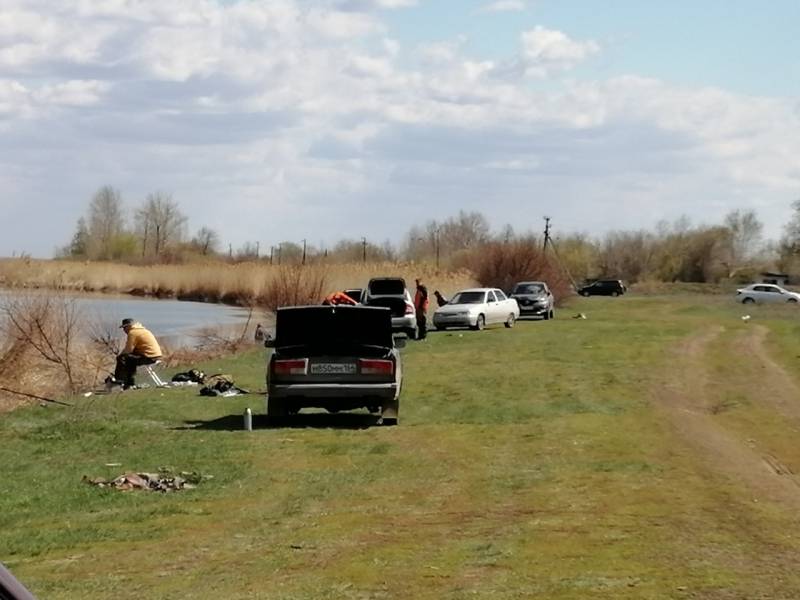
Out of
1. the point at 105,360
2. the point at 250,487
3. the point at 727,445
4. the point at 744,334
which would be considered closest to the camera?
the point at 250,487

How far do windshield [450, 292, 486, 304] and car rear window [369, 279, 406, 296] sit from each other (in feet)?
16.3

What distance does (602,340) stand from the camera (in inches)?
1506

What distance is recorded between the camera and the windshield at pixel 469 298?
152ft

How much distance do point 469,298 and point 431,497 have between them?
34126 mm

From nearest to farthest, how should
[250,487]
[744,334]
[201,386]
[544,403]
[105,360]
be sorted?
[250,487] < [544,403] < [201,386] < [105,360] < [744,334]

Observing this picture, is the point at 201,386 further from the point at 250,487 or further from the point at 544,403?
the point at 250,487

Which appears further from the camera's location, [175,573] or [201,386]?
[201,386]

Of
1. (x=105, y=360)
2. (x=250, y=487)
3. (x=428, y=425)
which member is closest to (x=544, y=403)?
(x=428, y=425)

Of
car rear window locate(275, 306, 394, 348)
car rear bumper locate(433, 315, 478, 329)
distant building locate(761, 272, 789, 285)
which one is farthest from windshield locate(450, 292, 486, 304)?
distant building locate(761, 272, 789, 285)

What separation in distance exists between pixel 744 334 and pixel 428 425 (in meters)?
27.1

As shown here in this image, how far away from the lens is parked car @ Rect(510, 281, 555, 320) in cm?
5353

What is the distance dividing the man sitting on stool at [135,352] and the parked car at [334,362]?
263 inches

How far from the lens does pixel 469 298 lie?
4647 cm

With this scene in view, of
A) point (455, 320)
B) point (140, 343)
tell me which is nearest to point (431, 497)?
point (140, 343)
